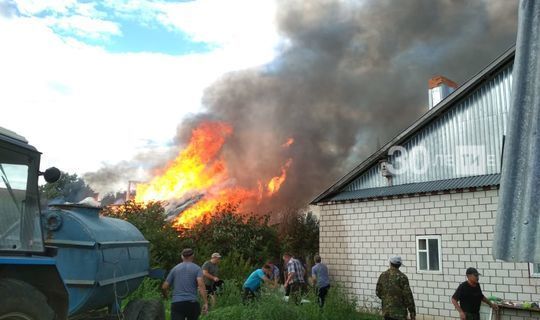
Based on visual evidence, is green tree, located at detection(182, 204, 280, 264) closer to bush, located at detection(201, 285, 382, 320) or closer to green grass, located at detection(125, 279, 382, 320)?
green grass, located at detection(125, 279, 382, 320)

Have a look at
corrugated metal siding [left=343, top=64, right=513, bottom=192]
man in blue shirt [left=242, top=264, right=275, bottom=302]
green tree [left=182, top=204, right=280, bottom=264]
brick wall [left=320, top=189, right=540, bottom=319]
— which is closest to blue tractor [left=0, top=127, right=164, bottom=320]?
man in blue shirt [left=242, top=264, right=275, bottom=302]

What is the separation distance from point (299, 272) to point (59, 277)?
8685 mm

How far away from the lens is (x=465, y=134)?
41.8 ft

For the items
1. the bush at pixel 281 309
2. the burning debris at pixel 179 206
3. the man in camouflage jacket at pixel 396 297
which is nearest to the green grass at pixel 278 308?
the bush at pixel 281 309

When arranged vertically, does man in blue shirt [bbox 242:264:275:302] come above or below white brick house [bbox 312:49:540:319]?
below

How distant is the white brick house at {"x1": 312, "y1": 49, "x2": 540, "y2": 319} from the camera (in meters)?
11.6

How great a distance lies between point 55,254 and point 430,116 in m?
11.4

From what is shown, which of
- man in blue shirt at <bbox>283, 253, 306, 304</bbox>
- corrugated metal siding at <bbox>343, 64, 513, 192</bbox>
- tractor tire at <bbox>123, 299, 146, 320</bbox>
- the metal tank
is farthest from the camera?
man in blue shirt at <bbox>283, 253, 306, 304</bbox>

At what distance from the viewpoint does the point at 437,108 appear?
13.3m

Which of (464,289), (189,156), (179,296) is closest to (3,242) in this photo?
(179,296)

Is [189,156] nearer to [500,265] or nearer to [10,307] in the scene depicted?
[500,265]

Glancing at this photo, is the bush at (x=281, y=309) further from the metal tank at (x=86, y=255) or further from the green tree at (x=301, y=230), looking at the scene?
the green tree at (x=301, y=230)

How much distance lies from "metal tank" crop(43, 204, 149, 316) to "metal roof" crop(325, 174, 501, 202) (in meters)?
9.26

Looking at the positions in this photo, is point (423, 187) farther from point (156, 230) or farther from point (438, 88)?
point (156, 230)
